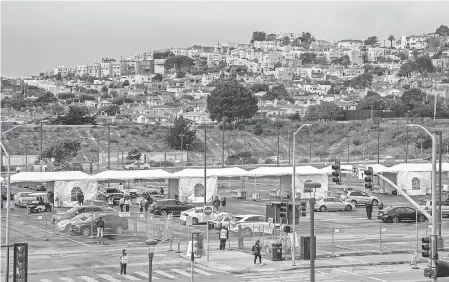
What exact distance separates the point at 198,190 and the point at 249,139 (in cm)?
9672

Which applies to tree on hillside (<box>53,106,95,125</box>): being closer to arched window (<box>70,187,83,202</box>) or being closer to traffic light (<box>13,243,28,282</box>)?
arched window (<box>70,187,83,202</box>)

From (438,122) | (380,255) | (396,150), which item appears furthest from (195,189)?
(438,122)

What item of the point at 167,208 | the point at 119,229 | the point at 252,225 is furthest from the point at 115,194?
the point at 252,225

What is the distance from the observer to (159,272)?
36.4 metres

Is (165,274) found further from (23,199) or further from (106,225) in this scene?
(23,199)

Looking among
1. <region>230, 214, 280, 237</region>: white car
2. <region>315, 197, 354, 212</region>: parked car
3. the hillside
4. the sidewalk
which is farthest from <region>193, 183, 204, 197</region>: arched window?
the hillside

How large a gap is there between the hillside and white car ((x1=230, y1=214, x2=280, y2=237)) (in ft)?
302

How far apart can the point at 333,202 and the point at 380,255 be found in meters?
21.2

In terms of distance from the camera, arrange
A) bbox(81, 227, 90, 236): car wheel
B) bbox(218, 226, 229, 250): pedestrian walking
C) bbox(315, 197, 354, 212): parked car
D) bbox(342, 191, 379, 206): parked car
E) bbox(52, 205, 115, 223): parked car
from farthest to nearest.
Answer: bbox(342, 191, 379, 206): parked car < bbox(315, 197, 354, 212): parked car < bbox(52, 205, 115, 223): parked car < bbox(81, 227, 90, 236): car wheel < bbox(218, 226, 229, 250): pedestrian walking

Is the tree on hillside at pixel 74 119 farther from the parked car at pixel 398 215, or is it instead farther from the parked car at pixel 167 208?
the parked car at pixel 398 215

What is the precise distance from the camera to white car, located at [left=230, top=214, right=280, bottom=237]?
46325mm

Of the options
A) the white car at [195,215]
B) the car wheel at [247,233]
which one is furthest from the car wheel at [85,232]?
the car wheel at [247,233]

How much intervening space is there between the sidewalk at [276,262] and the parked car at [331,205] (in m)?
20.7

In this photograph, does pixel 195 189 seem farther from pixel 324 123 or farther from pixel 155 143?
pixel 324 123
